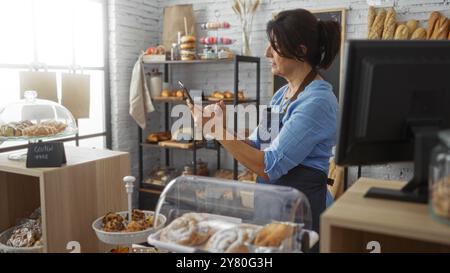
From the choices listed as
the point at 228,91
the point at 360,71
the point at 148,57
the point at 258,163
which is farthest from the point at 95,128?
the point at 360,71

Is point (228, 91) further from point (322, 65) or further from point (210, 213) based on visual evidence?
point (210, 213)

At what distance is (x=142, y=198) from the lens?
4.42m

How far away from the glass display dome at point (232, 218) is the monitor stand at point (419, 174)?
0.25m

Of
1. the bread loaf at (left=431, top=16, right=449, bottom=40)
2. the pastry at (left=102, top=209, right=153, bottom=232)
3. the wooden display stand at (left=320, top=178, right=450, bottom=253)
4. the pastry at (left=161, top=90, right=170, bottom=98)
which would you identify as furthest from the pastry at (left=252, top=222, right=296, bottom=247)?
the pastry at (left=161, top=90, right=170, bottom=98)

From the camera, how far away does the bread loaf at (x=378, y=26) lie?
339 centimetres

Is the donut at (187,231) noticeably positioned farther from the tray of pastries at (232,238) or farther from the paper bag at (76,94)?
the paper bag at (76,94)

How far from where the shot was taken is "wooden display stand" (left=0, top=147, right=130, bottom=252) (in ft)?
5.30

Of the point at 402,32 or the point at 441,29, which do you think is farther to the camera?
the point at 402,32

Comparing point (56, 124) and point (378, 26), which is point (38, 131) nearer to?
point (56, 124)

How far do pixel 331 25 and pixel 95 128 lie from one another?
306 cm

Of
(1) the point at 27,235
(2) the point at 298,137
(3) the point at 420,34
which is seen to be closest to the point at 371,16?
(3) the point at 420,34

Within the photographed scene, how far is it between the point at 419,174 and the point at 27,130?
1.48 meters

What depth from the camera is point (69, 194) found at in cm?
169

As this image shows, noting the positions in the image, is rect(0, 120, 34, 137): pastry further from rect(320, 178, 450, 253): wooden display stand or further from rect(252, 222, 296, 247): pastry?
rect(320, 178, 450, 253): wooden display stand
